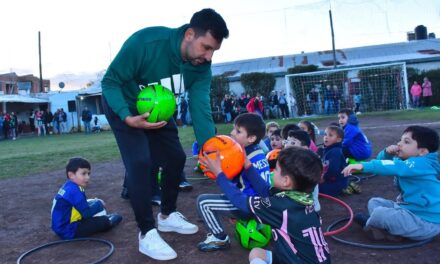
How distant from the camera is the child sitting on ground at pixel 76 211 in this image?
5.09 m

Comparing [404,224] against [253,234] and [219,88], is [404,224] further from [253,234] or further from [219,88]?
[219,88]

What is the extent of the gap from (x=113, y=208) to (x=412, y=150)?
4.41 metres

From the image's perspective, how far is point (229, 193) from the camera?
3.69 m

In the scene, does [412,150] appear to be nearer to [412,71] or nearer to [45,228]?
[45,228]

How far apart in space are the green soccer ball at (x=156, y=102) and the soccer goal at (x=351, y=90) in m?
27.9

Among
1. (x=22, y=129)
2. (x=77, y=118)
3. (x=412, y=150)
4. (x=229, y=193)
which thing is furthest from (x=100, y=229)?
(x=22, y=129)

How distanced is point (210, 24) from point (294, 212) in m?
1.91

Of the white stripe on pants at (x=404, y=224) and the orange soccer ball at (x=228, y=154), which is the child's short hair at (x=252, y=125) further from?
the white stripe on pants at (x=404, y=224)

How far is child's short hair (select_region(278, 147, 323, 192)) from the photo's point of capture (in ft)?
10.8

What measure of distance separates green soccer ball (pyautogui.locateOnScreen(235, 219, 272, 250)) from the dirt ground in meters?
0.11

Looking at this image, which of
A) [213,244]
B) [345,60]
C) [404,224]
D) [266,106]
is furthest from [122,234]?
[345,60]

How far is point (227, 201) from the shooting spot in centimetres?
429

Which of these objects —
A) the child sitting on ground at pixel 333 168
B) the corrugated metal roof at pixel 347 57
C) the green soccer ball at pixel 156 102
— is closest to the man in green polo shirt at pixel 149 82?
the green soccer ball at pixel 156 102

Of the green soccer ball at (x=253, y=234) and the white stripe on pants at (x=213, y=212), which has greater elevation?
the white stripe on pants at (x=213, y=212)
